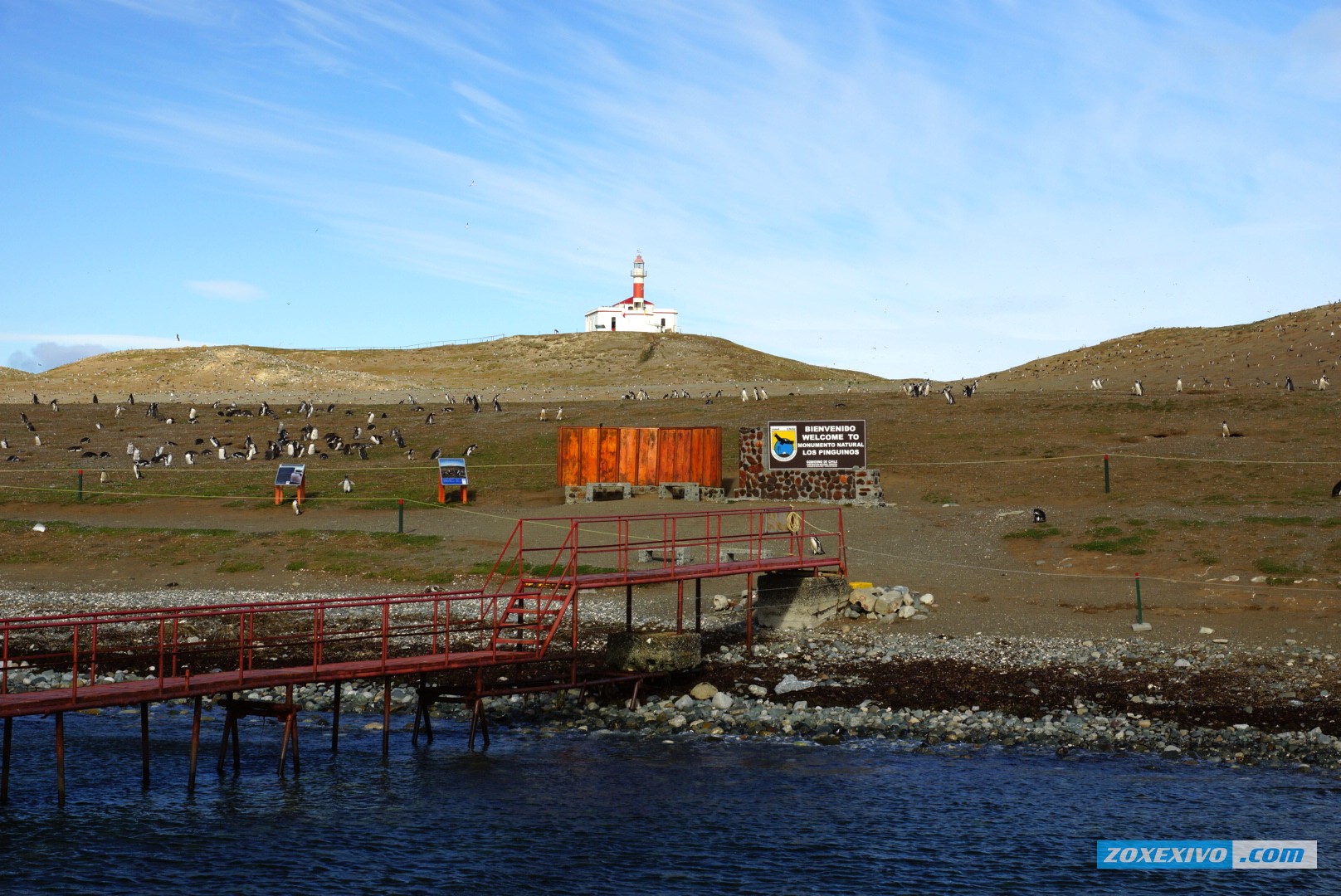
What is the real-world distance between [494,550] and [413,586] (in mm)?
3239

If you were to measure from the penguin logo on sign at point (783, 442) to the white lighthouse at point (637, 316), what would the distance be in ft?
403

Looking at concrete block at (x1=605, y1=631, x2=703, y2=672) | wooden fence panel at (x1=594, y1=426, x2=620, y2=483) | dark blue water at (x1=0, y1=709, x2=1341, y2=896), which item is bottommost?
dark blue water at (x1=0, y1=709, x2=1341, y2=896)

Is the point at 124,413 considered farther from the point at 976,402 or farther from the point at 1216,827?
the point at 1216,827

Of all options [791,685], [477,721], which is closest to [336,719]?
[477,721]

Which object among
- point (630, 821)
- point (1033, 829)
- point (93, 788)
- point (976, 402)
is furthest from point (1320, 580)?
point (976, 402)

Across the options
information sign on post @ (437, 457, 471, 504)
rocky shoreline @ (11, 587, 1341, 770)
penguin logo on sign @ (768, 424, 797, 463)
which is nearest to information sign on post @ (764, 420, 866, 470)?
penguin logo on sign @ (768, 424, 797, 463)

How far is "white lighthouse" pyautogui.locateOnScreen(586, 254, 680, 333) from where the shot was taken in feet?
543

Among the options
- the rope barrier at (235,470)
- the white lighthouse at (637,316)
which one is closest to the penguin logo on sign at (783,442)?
the rope barrier at (235,470)

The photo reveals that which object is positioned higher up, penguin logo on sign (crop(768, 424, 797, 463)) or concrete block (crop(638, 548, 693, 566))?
penguin logo on sign (crop(768, 424, 797, 463))

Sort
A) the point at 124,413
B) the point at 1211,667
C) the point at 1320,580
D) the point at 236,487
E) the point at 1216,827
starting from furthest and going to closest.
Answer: the point at 124,413
the point at 236,487
the point at 1320,580
the point at 1211,667
the point at 1216,827

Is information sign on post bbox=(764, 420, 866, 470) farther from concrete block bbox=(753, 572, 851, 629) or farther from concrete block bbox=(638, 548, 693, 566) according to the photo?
concrete block bbox=(753, 572, 851, 629)

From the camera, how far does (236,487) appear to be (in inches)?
1966

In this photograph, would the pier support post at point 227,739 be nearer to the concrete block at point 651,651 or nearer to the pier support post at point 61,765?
the pier support post at point 61,765

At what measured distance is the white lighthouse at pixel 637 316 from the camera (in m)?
165
